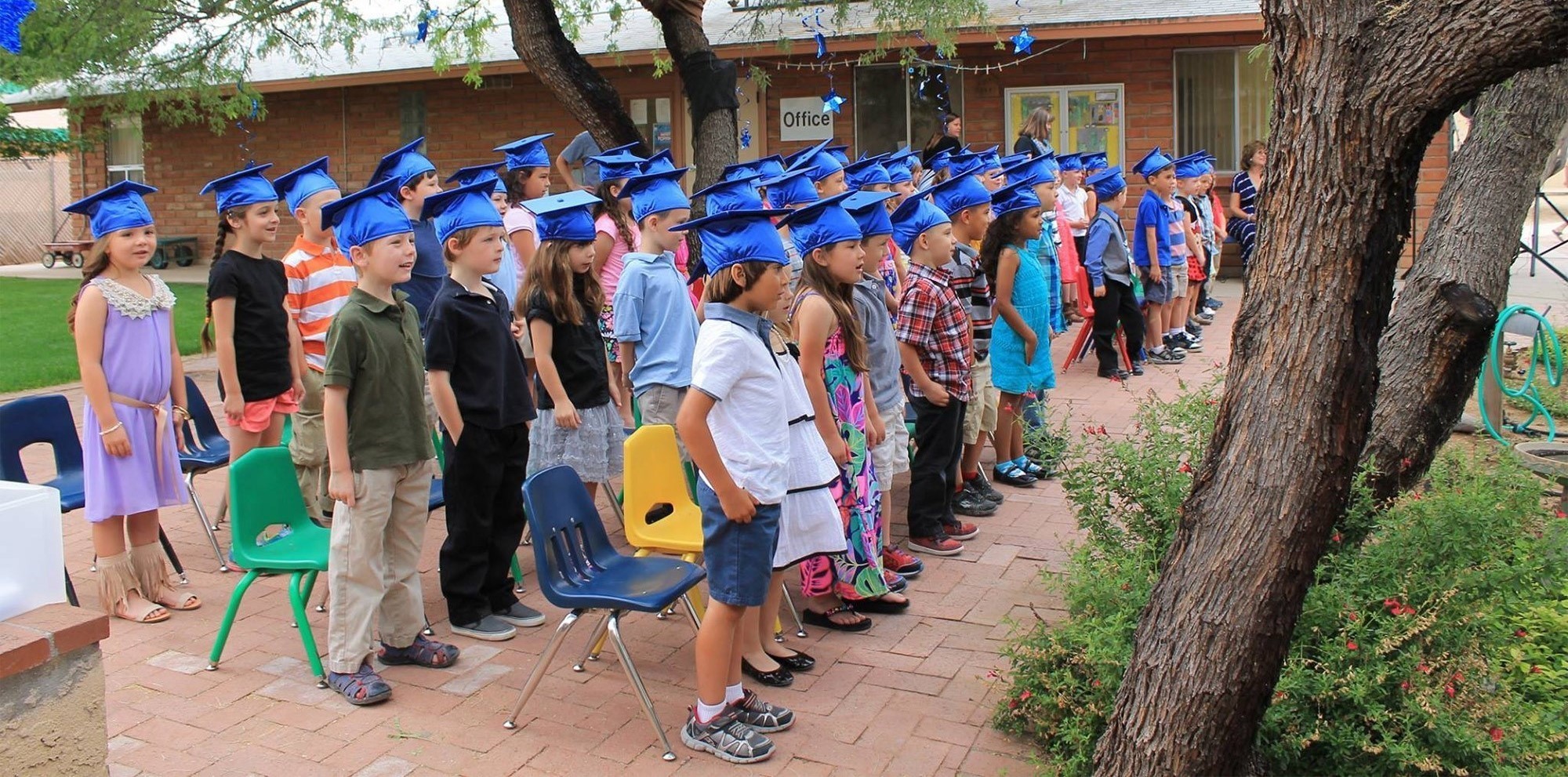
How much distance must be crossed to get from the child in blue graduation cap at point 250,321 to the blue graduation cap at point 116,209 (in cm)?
32

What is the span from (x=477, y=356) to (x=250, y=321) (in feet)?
4.93

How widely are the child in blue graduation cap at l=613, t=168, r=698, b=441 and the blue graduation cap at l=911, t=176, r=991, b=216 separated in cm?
156

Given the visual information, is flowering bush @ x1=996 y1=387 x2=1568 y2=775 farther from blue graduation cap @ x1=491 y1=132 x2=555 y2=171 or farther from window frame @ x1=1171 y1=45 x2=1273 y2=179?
window frame @ x1=1171 y1=45 x2=1273 y2=179

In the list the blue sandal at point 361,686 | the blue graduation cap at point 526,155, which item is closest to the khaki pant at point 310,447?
the blue sandal at point 361,686

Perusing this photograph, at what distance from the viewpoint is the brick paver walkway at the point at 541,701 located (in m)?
4.34

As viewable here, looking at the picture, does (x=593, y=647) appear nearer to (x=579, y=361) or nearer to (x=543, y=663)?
(x=543, y=663)

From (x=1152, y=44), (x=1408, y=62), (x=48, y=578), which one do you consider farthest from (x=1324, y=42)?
(x=1152, y=44)

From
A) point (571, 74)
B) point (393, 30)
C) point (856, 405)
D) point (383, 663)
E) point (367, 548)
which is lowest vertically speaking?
point (383, 663)

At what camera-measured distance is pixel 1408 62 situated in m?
3.18

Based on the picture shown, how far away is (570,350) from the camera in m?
6.05

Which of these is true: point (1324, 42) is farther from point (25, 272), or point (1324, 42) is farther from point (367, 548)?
point (25, 272)

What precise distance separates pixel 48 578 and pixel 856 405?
3.30 m

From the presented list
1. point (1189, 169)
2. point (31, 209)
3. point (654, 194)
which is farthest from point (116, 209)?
point (31, 209)

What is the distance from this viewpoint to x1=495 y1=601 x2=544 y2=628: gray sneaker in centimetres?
563
